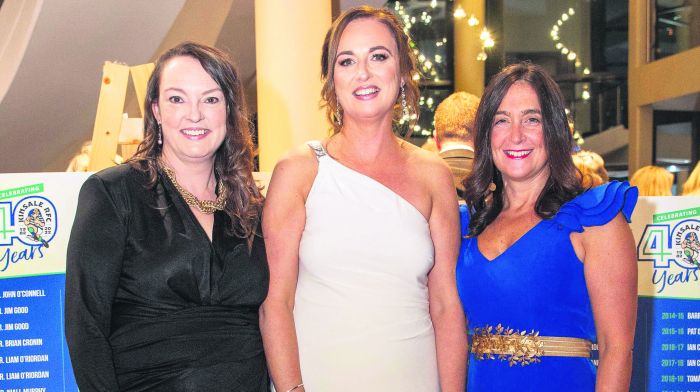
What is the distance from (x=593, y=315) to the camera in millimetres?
2238

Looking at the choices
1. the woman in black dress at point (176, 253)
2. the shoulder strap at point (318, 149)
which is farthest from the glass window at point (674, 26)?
the woman in black dress at point (176, 253)

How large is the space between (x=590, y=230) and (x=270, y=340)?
0.98 meters

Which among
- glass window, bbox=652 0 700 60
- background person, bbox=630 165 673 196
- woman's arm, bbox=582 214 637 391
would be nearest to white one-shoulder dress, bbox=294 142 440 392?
woman's arm, bbox=582 214 637 391

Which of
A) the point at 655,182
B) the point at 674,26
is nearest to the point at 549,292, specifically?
the point at 655,182

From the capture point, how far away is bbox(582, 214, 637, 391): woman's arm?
7.02 feet

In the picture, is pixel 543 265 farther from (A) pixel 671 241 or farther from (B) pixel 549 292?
(A) pixel 671 241

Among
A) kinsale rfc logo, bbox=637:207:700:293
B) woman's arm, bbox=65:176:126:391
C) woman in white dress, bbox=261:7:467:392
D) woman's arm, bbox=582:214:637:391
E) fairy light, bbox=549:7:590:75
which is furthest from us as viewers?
fairy light, bbox=549:7:590:75

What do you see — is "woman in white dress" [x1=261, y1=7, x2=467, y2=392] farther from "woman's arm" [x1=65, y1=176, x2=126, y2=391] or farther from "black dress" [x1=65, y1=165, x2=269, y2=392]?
"woman's arm" [x1=65, y1=176, x2=126, y2=391]

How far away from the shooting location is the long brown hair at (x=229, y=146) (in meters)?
2.15

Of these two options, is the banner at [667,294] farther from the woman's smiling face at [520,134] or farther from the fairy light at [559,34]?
the fairy light at [559,34]

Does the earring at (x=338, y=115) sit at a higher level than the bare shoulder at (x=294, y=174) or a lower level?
higher

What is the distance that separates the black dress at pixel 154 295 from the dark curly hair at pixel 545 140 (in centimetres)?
84

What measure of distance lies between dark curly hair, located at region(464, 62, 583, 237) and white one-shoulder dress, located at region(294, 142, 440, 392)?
0.35 meters

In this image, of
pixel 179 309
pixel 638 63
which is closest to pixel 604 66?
pixel 638 63
